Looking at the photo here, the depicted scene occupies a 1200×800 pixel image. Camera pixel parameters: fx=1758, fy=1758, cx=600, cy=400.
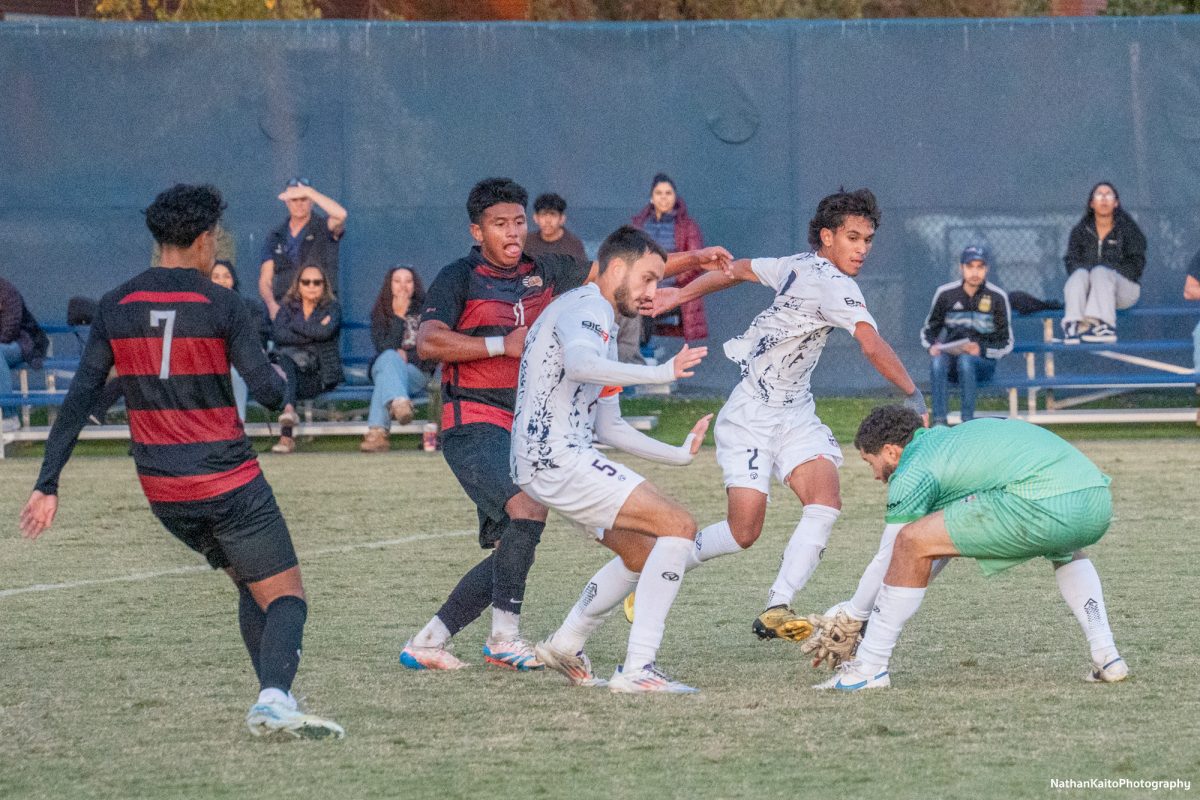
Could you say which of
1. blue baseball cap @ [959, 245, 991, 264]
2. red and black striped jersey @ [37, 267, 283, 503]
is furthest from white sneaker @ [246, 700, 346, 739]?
blue baseball cap @ [959, 245, 991, 264]

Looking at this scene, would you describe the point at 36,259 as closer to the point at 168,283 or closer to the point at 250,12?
the point at 250,12

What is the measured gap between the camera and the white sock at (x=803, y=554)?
691 cm

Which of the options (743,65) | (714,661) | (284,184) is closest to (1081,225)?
(743,65)

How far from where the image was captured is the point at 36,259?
14.6 m

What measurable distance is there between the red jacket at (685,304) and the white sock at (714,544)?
677 cm

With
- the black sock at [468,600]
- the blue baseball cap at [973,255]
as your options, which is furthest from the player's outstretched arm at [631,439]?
the blue baseball cap at [973,255]

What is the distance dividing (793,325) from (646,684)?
1803 mm

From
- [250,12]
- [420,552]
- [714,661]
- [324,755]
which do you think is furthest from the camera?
[250,12]

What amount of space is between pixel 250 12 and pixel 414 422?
7131mm

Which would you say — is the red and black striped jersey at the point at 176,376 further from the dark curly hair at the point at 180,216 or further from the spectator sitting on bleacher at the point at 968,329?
the spectator sitting on bleacher at the point at 968,329

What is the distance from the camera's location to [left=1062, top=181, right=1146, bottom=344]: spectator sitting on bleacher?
45.4 feet

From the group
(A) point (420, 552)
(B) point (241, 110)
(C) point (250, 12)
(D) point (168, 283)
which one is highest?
(C) point (250, 12)

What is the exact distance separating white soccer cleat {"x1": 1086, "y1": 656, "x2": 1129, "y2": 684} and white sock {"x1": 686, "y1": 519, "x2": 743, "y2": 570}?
1.58 metres

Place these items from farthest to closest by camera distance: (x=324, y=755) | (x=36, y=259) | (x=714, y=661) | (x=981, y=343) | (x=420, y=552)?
(x=36, y=259) → (x=981, y=343) → (x=420, y=552) → (x=714, y=661) → (x=324, y=755)
